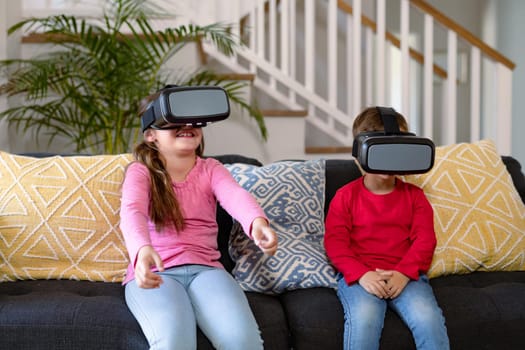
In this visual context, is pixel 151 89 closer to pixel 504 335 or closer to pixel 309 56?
pixel 309 56

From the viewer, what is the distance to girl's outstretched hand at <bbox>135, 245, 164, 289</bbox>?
145cm

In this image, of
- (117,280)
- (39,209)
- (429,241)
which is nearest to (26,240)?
(39,209)

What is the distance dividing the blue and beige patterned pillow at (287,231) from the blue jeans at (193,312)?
197mm

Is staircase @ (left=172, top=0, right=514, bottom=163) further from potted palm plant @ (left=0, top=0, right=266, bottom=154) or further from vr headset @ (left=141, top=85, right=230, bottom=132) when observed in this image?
vr headset @ (left=141, top=85, right=230, bottom=132)

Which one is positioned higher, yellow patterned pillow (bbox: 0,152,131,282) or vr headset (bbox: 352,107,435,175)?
vr headset (bbox: 352,107,435,175)

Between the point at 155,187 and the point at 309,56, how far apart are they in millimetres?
2020

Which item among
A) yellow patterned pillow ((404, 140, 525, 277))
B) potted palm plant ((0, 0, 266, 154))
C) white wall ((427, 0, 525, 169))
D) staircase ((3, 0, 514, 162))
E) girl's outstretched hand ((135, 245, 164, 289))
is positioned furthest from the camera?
white wall ((427, 0, 525, 169))

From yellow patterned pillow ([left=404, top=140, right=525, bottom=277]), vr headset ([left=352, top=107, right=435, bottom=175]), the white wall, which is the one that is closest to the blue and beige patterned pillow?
yellow patterned pillow ([left=404, top=140, right=525, bottom=277])

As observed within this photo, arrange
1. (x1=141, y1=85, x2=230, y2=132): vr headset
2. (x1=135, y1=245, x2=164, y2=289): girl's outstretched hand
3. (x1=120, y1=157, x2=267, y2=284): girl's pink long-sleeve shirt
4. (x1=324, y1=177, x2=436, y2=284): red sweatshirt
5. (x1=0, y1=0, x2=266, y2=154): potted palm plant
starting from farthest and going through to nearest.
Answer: (x1=0, y1=0, x2=266, y2=154): potted palm plant
(x1=324, y1=177, x2=436, y2=284): red sweatshirt
(x1=120, y1=157, x2=267, y2=284): girl's pink long-sleeve shirt
(x1=141, y1=85, x2=230, y2=132): vr headset
(x1=135, y1=245, x2=164, y2=289): girl's outstretched hand

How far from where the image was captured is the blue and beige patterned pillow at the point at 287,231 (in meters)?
1.88

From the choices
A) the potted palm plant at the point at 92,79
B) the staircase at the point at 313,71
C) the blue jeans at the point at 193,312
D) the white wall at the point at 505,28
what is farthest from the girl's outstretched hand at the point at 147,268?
the white wall at the point at 505,28

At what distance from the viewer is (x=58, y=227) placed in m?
1.97

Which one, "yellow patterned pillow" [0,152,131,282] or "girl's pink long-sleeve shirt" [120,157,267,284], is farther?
"yellow patterned pillow" [0,152,131,282]

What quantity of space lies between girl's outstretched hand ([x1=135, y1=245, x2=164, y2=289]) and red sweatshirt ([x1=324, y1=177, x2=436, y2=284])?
0.54m
